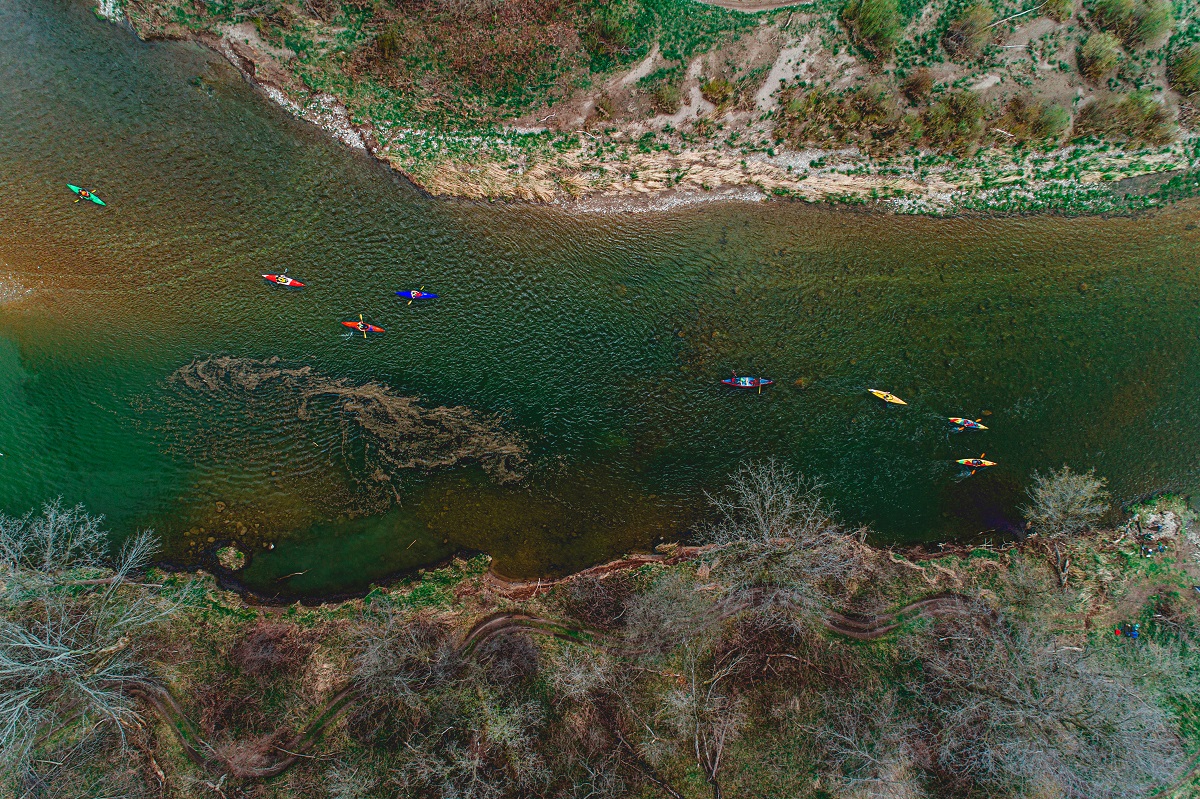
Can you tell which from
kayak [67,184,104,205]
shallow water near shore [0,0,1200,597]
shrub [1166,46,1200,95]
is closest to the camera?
shrub [1166,46,1200,95]

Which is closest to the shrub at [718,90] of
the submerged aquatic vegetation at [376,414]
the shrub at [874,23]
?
the shrub at [874,23]

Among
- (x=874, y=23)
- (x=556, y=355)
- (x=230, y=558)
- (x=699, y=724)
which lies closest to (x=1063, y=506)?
(x=699, y=724)

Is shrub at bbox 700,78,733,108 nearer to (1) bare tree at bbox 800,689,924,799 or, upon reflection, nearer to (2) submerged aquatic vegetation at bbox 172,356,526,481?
(2) submerged aquatic vegetation at bbox 172,356,526,481

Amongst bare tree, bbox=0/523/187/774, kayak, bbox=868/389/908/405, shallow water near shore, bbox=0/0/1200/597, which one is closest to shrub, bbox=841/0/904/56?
shallow water near shore, bbox=0/0/1200/597

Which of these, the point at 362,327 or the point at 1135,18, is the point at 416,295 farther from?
the point at 1135,18

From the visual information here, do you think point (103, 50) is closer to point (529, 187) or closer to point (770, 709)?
point (529, 187)
